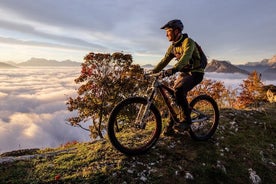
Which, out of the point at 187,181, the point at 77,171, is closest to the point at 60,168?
the point at 77,171

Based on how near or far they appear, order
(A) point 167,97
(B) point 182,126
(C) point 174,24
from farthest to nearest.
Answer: (B) point 182,126 → (A) point 167,97 → (C) point 174,24

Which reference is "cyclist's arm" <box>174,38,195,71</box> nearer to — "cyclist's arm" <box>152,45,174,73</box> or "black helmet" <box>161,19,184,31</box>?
"black helmet" <box>161,19,184,31</box>

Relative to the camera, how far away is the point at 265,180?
6.08 metres

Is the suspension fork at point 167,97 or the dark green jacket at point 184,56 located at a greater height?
the dark green jacket at point 184,56

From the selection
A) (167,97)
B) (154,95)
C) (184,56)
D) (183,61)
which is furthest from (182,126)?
(184,56)

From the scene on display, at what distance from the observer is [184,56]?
598 cm

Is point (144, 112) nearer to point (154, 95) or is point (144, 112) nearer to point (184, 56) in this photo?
point (154, 95)

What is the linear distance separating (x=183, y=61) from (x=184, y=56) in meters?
0.14

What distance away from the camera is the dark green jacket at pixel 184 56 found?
5965 mm

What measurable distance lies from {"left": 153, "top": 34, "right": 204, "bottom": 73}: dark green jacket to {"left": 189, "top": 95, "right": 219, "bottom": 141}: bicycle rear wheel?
1209mm

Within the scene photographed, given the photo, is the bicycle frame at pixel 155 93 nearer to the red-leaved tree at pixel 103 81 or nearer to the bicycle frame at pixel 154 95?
the bicycle frame at pixel 154 95

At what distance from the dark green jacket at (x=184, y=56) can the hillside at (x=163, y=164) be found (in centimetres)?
216

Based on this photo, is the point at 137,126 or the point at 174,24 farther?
the point at 137,126

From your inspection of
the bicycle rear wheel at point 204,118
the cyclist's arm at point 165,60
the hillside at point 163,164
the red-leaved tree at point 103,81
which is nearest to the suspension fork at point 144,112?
the hillside at point 163,164
